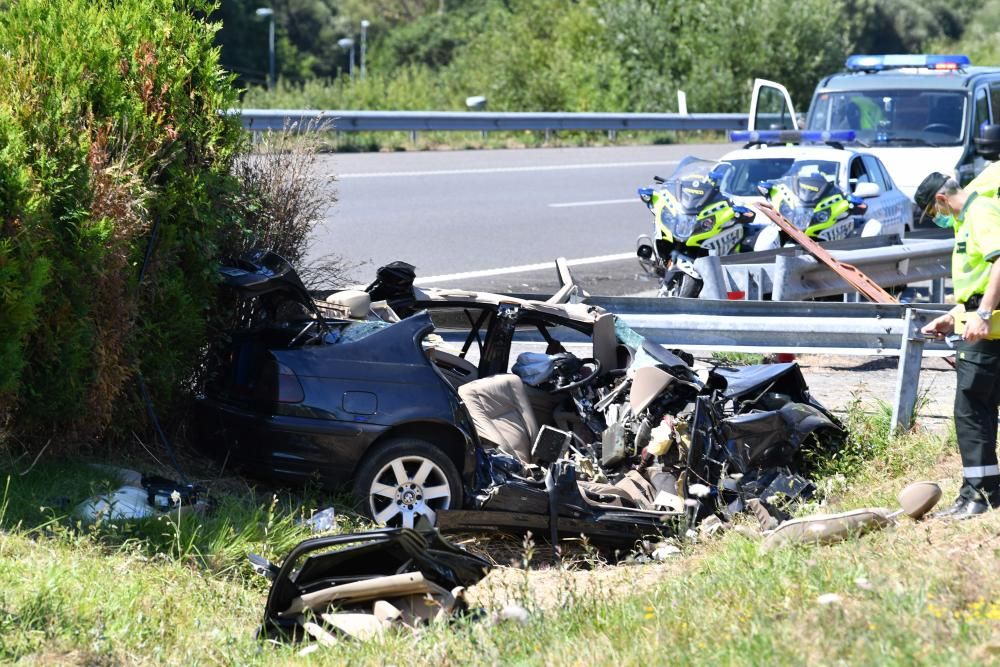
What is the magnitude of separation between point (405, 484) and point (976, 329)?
287 cm

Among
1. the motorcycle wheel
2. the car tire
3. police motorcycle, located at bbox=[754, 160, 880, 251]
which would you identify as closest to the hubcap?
the car tire

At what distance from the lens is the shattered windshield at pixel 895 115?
17516mm

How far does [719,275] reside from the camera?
9805mm

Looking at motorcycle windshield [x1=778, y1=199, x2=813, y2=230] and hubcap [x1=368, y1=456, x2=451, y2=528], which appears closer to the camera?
hubcap [x1=368, y1=456, x2=451, y2=528]

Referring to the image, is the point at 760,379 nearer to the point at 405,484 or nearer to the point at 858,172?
the point at 405,484

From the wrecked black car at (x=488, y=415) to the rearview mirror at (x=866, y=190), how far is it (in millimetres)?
6462

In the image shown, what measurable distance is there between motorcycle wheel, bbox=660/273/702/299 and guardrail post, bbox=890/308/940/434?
278cm

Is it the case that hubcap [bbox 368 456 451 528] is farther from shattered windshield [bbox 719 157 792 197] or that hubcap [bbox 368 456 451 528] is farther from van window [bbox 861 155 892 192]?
van window [bbox 861 155 892 192]

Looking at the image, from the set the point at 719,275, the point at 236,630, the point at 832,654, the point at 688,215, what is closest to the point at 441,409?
the point at 236,630

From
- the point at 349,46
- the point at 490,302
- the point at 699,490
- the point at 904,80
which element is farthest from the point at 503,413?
the point at 349,46

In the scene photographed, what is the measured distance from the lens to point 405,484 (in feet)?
20.9

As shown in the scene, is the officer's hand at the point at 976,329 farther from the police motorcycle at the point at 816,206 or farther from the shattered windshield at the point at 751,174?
the shattered windshield at the point at 751,174

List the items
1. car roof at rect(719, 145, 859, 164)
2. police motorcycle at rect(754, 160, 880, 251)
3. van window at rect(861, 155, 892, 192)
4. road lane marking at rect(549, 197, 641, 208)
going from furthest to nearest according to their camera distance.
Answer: road lane marking at rect(549, 197, 641, 208) < van window at rect(861, 155, 892, 192) < car roof at rect(719, 145, 859, 164) < police motorcycle at rect(754, 160, 880, 251)

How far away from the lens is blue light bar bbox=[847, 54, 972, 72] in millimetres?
18297
